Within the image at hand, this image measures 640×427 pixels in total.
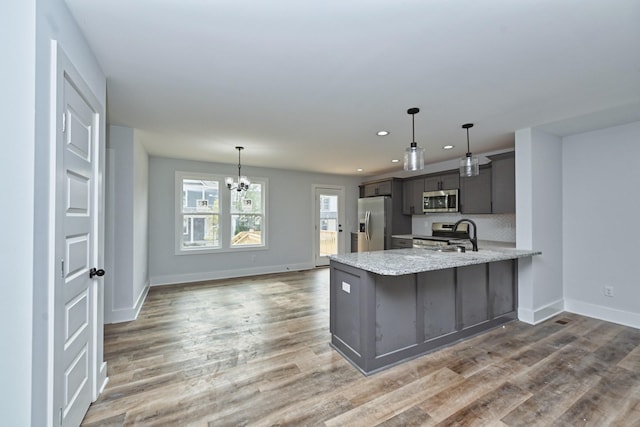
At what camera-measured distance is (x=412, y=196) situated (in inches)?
227

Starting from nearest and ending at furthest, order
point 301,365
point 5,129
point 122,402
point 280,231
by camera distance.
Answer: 1. point 5,129
2. point 122,402
3. point 301,365
4. point 280,231

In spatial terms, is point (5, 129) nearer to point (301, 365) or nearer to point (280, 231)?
point (301, 365)

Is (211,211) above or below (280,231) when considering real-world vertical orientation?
above

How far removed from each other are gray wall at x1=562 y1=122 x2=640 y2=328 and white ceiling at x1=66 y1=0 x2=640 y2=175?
13.8 inches

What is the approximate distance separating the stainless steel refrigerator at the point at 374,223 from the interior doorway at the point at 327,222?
1.88 ft

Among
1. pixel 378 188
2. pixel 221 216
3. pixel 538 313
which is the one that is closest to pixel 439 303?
pixel 538 313

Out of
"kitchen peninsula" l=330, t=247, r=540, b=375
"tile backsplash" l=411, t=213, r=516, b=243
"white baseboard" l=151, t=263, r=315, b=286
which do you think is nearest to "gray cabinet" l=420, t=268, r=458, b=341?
"kitchen peninsula" l=330, t=247, r=540, b=375

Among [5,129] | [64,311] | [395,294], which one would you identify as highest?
[5,129]

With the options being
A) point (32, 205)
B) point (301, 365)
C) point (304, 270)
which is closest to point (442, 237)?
point (304, 270)

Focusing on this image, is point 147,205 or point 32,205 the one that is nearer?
point 32,205

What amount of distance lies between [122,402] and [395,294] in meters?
2.21

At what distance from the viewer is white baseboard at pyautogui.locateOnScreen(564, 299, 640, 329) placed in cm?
312

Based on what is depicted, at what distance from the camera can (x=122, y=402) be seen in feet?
6.15

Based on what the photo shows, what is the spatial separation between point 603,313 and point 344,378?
351cm
